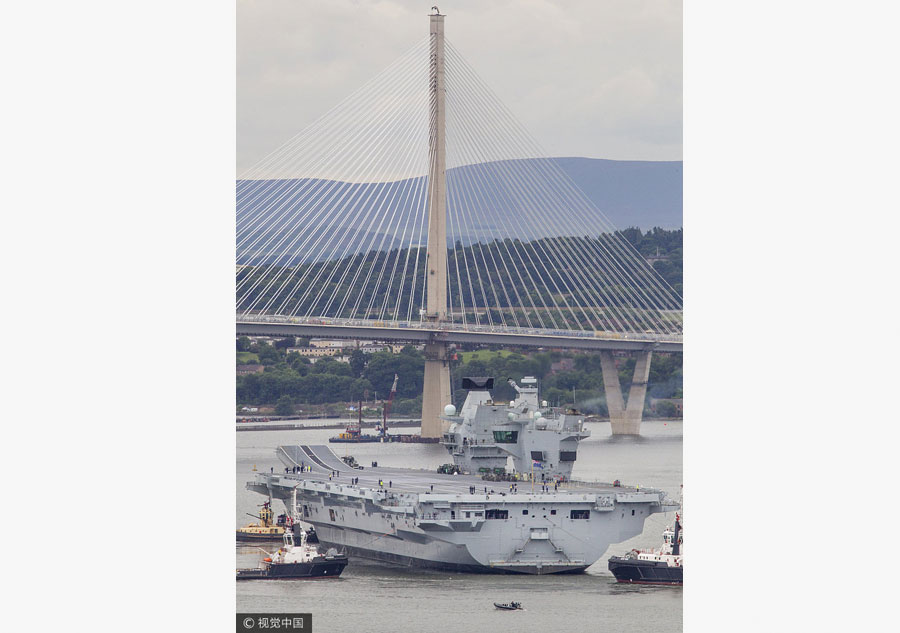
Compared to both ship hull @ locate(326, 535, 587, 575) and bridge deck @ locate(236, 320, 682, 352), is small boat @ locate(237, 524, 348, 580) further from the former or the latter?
bridge deck @ locate(236, 320, 682, 352)

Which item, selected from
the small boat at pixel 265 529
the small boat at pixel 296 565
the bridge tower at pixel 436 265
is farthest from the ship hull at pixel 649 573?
the bridge tower at pixel 436 265

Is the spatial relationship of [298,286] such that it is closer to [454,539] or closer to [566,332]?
[566,332]

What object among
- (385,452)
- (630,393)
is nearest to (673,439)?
(630,393)

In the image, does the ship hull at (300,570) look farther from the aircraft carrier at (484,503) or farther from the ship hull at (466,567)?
the aircraft carrier at (484,503)

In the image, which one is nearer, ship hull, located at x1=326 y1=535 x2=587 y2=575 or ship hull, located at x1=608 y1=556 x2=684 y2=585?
ship hull, located at x1=608 y1=556 x2=684 y2=585

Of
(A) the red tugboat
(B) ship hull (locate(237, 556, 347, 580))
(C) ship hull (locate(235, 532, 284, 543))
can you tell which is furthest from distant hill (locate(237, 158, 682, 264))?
(B) ship hull (locate(237, 556, 347, 580))

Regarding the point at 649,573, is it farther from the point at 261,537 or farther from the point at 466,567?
the point at 261,537
